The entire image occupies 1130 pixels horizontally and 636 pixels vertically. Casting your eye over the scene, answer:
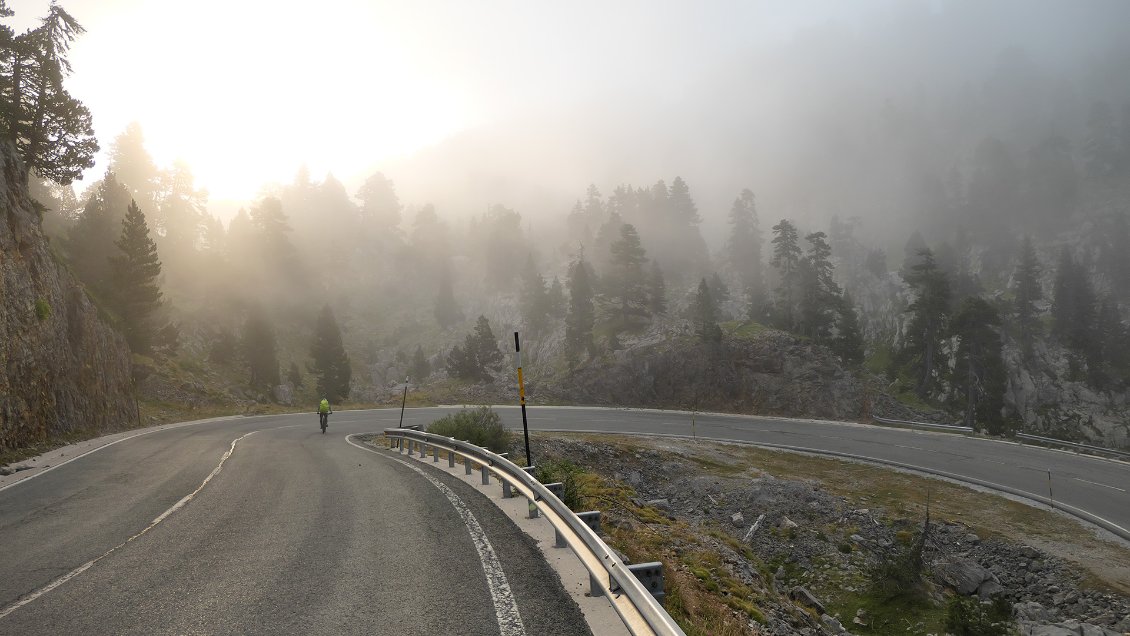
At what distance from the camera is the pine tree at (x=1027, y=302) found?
62.8m

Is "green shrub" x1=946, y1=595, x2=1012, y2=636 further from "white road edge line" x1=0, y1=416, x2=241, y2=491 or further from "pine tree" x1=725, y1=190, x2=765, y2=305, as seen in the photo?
"pine tree" x1=725, y1=190, x2=765, y2=305

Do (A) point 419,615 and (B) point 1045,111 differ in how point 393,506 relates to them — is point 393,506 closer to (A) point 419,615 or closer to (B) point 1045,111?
(A) point 419,615

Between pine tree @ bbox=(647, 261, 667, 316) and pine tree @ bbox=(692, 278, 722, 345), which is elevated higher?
pine tree @ bbox=(647, 261, 667, 316)

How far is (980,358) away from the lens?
159ft

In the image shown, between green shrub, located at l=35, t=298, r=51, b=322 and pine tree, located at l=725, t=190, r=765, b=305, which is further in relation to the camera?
pine tree, located at l=725, t=190, r=765, b=305

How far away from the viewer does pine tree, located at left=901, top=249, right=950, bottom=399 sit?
5269 centimetres

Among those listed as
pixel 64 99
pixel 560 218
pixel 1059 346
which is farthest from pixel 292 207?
pixel 1059 346

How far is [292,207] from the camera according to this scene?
107 metres

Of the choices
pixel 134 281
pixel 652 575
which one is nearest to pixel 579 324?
pixel 134 281

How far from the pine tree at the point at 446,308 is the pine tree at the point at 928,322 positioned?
213 feet

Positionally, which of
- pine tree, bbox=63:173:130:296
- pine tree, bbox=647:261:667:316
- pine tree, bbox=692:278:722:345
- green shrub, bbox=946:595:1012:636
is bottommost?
green shrub, bbox=946:595:1012:636

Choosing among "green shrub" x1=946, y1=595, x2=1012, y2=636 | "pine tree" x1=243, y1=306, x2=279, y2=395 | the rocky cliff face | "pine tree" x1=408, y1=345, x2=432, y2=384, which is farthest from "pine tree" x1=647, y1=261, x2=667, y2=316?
the rocky cliff face

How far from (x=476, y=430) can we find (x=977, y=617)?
16.1m

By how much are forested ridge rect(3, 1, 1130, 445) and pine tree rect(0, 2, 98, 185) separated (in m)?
0.15
